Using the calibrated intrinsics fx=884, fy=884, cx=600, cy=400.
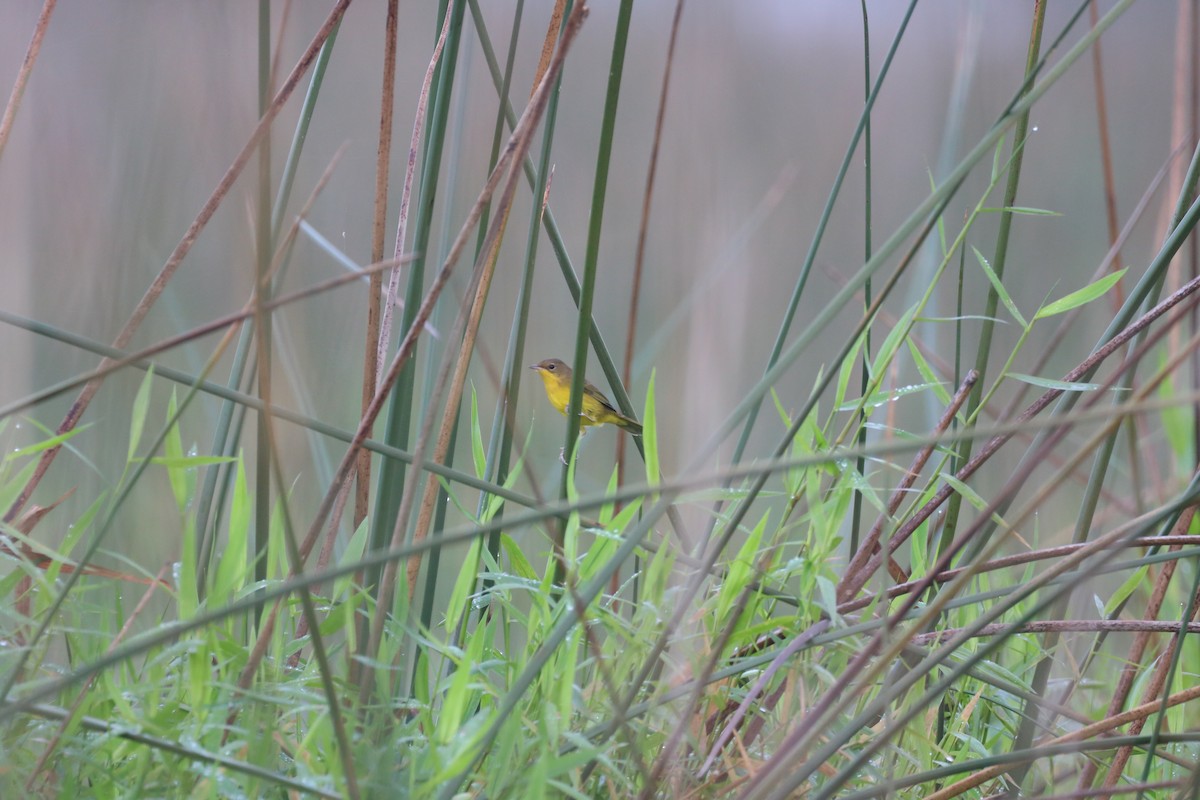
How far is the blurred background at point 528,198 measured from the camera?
50 centimetres

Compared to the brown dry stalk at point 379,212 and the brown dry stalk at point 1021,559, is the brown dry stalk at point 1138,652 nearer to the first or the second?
the brown dry stalk at point 1021,559

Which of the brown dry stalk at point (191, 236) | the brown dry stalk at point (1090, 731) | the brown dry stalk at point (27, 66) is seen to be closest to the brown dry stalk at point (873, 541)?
the brown dry stalk at point (1090, 731)

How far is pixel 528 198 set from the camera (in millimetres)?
1232

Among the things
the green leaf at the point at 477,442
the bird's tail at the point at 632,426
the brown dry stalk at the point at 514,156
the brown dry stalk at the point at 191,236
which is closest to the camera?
the brown dry stalk at the point at 514,156

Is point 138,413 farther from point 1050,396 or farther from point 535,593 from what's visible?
point 1050,396

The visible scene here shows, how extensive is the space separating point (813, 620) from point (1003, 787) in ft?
0.47

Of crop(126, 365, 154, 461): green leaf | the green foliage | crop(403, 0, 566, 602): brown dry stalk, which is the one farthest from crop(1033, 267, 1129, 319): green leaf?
crop(126, 365, 154, 461): green leaf

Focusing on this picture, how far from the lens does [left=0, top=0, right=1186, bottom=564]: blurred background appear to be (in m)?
0.50

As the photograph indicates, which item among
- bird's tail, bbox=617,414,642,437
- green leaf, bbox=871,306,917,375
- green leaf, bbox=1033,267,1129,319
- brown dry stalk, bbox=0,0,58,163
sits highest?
brown dry stalk, bbox=0,0,58,163

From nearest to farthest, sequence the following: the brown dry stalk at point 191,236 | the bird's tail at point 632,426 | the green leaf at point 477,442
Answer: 1. the brown dry stalk at point 191,236
2. the green leaf at point 477,442
3. the bird's tail at point 632,426

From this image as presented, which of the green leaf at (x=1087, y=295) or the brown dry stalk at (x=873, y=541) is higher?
the green leaf at (x=1087, y=295)


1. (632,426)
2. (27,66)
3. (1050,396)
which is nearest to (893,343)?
(1050,396)

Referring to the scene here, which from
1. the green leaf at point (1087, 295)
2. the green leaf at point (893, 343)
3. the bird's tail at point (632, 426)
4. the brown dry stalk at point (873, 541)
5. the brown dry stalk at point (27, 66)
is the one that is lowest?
the bird's tail at point (632, 426)

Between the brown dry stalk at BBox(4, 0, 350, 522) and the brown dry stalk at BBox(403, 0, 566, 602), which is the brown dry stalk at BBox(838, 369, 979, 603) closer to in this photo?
the brown dry stalk at BBox(403, 0, 566, 602)
